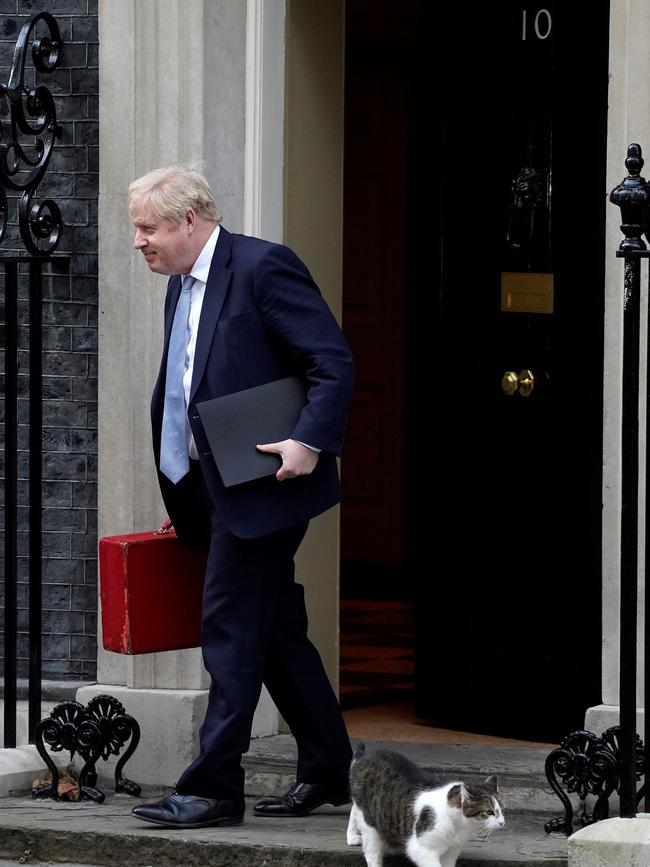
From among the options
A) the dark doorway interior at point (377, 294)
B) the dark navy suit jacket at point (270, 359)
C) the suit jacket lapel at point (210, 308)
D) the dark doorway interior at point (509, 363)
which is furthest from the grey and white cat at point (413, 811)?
the dark doorway interior at point (377, 294)

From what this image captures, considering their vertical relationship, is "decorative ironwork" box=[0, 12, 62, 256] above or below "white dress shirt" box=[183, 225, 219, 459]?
above

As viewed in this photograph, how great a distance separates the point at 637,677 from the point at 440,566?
1307mm

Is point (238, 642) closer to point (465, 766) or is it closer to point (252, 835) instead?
point (252, 835)

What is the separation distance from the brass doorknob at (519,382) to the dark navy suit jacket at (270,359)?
4.01 ft

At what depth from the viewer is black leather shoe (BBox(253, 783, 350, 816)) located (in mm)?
5359

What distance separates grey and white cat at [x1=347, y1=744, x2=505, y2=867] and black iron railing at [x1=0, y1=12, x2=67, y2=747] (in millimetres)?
1238

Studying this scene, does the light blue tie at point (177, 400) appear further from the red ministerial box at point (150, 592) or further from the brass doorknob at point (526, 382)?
the brass doorknob at point (526, 382)

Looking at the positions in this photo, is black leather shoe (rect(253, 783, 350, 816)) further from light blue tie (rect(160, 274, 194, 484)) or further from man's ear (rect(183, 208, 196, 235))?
man's ear (rect(183, 208, 196, 235))

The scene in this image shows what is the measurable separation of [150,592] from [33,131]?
1457 millimetres

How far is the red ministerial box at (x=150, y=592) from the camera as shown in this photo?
209 inches

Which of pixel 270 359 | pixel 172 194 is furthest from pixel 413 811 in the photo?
pixel 172 194

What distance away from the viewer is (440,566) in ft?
21.4

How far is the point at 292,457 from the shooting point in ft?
16.3

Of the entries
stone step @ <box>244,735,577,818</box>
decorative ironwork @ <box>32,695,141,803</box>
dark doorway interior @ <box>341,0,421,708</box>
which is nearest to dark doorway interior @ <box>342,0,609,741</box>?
stone step @ <box>244,735,577,818</box>
